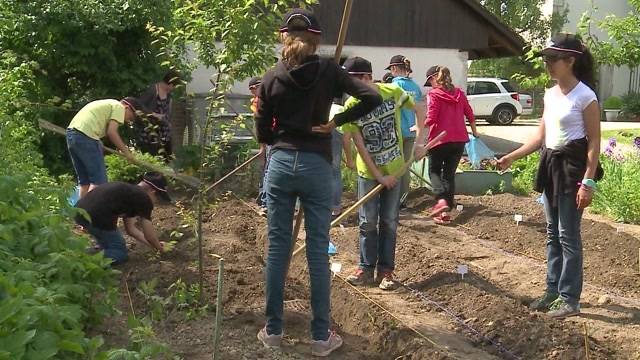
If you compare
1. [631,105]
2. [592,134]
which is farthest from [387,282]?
[631,105]

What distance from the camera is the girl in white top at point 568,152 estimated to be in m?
4.64

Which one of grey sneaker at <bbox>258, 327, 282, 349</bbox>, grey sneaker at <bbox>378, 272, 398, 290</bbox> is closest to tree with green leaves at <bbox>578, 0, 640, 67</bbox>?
grey sneaker at <bbox>378, 272, 398, 290</bbox>

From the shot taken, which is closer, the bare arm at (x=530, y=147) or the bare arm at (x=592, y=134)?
the bare arm at (x=592, y=134)

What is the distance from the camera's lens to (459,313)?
521 centimetres

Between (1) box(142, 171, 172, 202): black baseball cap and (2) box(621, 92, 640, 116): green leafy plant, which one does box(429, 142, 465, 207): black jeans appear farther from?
(2) box(621, 92, 640, 116): green leafy plant

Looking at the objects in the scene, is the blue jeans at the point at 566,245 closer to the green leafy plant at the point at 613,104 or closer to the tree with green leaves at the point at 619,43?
the tree with green leaves at the point at 619,43

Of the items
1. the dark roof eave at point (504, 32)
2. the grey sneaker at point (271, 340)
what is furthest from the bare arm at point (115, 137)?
the dark roof eave at point (504, 32)

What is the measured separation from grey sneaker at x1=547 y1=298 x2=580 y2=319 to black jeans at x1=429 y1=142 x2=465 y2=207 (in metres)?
3.53

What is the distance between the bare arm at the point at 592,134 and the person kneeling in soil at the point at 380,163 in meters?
1.31

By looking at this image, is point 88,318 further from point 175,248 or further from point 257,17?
point 175,248

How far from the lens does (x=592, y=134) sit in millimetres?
4617

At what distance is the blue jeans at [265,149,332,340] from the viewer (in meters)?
3.94

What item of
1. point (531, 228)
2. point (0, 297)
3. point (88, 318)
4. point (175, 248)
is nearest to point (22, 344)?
point (0, 297)

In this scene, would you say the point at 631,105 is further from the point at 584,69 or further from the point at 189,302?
the point at 189,302
